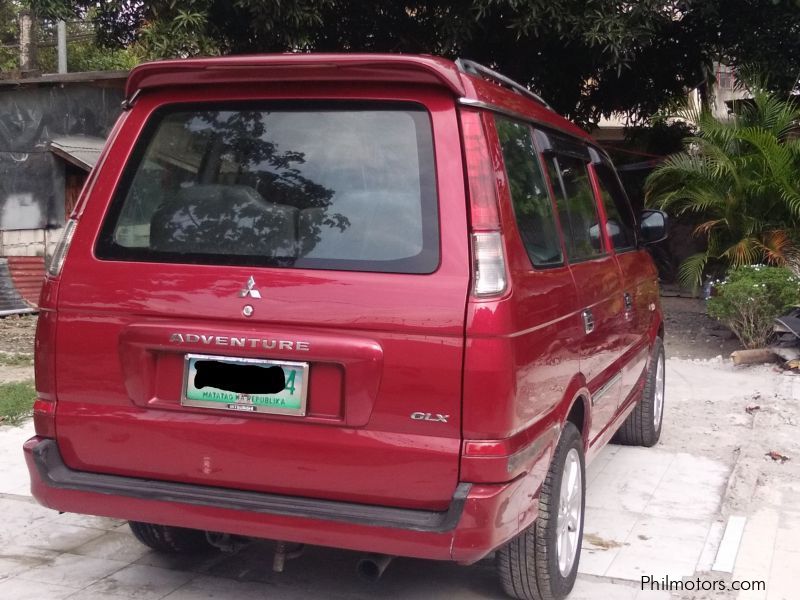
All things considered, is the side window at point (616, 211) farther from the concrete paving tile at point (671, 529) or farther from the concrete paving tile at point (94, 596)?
the concrete paving tile at point (94, 596)

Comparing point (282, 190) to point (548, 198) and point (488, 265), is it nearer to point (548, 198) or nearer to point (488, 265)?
point (488, 265)

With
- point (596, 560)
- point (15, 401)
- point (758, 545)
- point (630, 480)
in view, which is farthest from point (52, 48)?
point (758, 545)

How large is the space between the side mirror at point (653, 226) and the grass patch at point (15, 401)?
4.30 m

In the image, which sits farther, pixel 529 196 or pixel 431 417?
pixel 529 196

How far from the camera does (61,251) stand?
332 centimetres

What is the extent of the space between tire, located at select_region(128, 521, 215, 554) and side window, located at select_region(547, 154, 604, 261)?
2.00 metres

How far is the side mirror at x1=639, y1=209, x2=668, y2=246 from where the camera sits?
219 inches

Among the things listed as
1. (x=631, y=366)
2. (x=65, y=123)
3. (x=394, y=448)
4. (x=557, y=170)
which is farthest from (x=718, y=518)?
(x=65, y=123)

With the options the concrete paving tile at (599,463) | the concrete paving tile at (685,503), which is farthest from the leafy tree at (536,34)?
the concrete paving tile at (685,503)

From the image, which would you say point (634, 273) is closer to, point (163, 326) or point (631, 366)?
point (631, 366)

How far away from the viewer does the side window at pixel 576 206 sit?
390cm

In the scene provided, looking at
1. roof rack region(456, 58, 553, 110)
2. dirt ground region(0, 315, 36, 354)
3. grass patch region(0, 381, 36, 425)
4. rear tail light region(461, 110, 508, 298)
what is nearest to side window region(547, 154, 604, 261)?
roof rack region(456, 58, 553, 110)

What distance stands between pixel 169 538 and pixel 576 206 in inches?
90.4

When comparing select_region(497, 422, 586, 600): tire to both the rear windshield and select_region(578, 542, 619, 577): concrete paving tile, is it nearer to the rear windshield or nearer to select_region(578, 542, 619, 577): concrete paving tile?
select_region(578, 542, 619, 577): concrete paving tile
